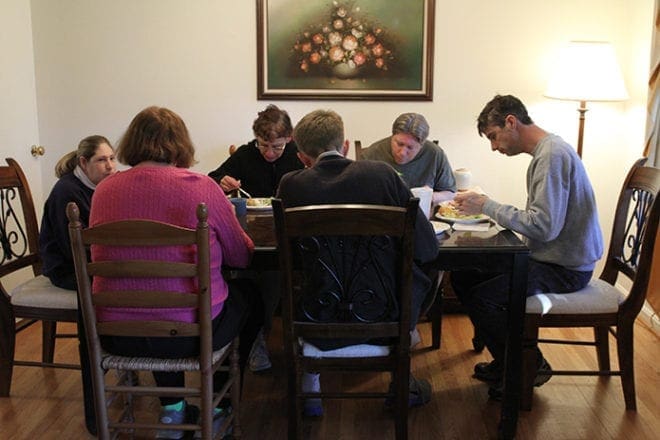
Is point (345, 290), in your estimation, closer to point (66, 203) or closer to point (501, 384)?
point (501, 384)

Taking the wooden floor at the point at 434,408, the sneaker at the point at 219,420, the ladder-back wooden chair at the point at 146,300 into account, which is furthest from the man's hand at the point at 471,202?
the sneaker at the point at 219,420

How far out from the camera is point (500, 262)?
216 cm

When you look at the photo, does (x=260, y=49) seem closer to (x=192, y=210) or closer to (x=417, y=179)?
(x=417, y=179)

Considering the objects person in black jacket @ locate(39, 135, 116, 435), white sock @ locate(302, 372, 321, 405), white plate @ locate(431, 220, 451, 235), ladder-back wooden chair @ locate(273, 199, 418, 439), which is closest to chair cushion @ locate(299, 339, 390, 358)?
ladder-back wooden chair @ locate(273, 199, 418, 439)

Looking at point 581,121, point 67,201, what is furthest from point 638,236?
point 67,201

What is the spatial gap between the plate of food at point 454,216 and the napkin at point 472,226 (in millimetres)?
14

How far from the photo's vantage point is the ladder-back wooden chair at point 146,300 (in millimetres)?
1841

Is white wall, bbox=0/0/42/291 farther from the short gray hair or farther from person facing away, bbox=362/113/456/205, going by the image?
the short gray hair

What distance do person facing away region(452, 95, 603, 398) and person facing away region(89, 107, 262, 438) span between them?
0.89m

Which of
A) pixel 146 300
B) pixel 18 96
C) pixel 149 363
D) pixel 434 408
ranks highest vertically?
pixel 18 96

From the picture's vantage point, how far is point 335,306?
6.63 feet

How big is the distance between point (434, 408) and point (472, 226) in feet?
2.33

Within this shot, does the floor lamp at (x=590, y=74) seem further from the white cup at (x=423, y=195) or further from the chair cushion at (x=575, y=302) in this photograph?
the white cup at (x=423, y=195)

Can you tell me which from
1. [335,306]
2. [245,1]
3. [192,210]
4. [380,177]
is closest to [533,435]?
[335,306]
